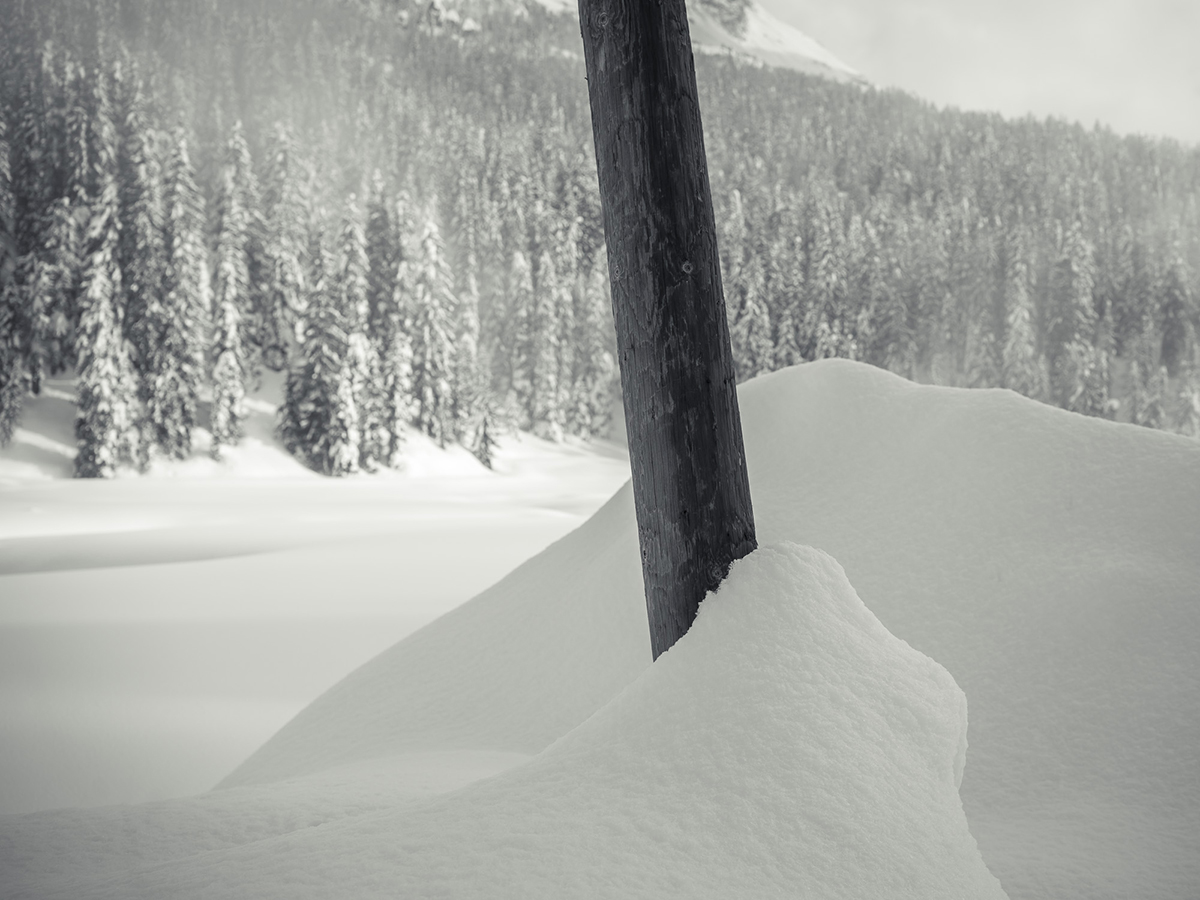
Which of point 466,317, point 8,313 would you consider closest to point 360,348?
point 8,313

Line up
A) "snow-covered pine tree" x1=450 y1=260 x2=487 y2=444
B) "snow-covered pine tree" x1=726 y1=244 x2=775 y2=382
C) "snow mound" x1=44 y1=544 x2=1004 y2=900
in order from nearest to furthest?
"snow mound" x1=44 y1=544 x2=1004 y2=900, "snow-covered pine tree" x1=450 y1=260 x2=487 y2=444, "snow-covered pine tree" x1=726 y1=244 x2=775 y2=382

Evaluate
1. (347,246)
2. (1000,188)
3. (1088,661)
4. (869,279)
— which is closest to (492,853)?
(1088,661)

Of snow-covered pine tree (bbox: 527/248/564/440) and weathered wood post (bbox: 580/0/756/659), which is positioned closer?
weathered wood post (bbox: 580/0/756/659)

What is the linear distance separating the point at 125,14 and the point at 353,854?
96.0m

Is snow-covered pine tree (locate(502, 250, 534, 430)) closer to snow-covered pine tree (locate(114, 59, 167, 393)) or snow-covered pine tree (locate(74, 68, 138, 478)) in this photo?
snow-covered pine tree (locate(114, 59, 167, 393))

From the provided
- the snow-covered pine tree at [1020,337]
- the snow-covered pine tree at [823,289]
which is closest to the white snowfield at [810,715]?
the snow-covered pine tree at [823,289]

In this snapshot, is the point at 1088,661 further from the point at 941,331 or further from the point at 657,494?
the point at 941,331

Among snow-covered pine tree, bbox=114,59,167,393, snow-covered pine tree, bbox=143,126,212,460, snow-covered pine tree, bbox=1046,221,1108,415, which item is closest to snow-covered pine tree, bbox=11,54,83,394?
snow-covered pine tree, bbox=114,59,167,393

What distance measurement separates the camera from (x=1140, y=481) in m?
3.38

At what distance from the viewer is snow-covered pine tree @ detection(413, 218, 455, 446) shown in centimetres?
3791

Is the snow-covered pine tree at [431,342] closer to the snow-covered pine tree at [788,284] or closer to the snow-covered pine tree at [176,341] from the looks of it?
the snow-covered pine tree at [176,341]

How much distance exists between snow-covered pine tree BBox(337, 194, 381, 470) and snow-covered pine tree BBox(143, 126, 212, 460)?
18.6 feet

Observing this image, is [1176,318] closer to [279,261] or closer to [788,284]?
[788,284]

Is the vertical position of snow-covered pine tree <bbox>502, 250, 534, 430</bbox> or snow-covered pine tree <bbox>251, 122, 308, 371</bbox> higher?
snow-covered pine tree <bbox>251, 122, 308, 371</bbox>
